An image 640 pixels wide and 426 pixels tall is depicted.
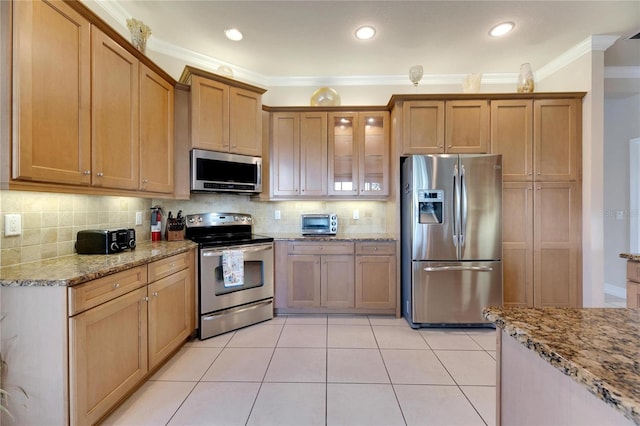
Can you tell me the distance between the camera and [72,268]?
1.47 meters

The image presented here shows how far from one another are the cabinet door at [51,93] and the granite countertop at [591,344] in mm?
2207

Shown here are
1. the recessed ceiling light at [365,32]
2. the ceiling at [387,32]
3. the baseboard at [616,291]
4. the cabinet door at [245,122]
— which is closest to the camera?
the ceiling at [387,32]

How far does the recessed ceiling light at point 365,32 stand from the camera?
258 cm

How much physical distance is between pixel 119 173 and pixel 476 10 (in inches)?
127

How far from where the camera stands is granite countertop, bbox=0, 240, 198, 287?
1259mm

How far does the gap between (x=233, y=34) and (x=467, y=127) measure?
265cm

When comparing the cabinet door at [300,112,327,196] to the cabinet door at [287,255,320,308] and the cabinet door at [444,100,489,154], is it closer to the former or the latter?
the cabinet door at [287,255,320,308]

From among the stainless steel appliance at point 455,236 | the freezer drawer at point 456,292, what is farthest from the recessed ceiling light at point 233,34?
the freezer drawer at point 456,292

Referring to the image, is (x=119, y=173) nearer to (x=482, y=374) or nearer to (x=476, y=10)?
(x=482, y=374)

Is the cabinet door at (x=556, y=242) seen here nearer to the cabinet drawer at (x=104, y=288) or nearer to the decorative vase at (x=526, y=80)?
the decorative vase at (x=526, y=80)

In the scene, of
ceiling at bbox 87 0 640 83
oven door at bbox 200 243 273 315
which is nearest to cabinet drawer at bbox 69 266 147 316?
oven door at bbox 200 243 273 315

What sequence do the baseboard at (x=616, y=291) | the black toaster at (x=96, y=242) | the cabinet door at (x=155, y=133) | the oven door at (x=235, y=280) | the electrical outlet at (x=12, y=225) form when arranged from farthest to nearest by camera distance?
the baseboard at (x=616, y=291), the oven door at (x=235, y=280), the cabinet door at (x=155, y=133), the black toaster at (x=96, y=242), the electrical outlet at (x=12, y=225)

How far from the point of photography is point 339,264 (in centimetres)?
303

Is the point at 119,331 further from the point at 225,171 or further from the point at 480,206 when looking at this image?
the point at 480,206
